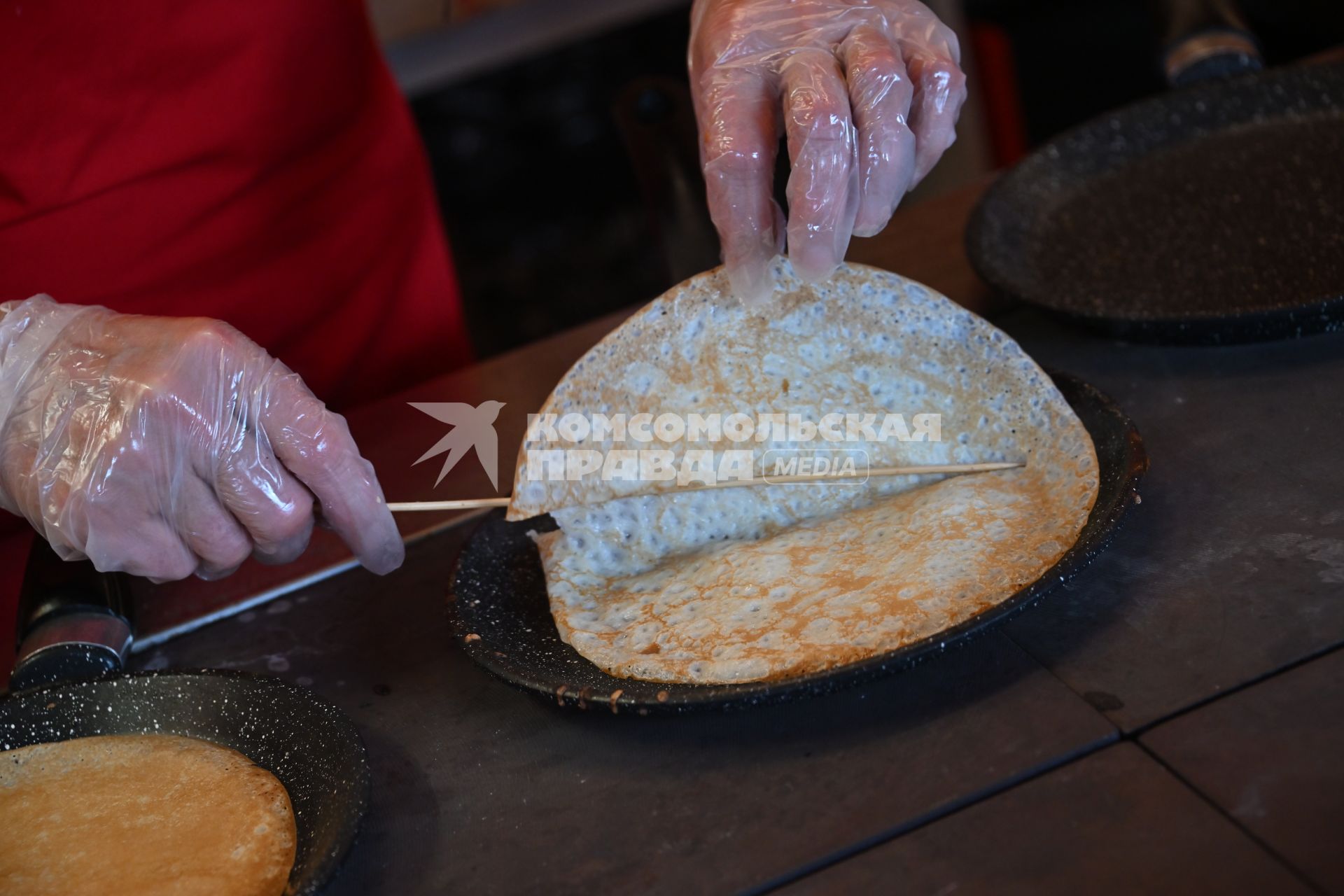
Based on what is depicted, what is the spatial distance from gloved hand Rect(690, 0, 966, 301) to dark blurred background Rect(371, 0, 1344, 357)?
2069mm

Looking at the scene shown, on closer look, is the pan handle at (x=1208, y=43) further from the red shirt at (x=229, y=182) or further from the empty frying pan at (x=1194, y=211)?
the red shirt at (x=229, y=182)

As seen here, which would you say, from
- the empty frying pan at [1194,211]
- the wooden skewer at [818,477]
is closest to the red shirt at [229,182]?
the wooden skewer at [818,477]

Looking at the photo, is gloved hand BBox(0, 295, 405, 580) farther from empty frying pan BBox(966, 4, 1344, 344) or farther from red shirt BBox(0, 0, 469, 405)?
empty frying pan BBox(966, 4, 1344, 344)

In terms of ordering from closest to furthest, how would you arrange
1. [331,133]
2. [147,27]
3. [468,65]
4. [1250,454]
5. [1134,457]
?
[1134,457] → [1250,454] → [147,27] → [331,133] → [468,65]

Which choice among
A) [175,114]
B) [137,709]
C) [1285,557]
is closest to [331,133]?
[175,114]

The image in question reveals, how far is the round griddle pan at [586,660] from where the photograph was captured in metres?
0.85

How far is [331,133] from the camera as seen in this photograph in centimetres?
172

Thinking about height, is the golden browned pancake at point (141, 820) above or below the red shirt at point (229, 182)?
below

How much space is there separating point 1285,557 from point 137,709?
3.30ft

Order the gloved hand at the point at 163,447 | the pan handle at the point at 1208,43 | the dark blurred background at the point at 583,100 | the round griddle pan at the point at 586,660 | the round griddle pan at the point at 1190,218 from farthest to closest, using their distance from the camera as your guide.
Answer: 1. the dark blurred background at the point at 583,100
2. the pan handle at the point at 1208,43
3. the round griddle pan at the point at 1190,218
4. the gloved hand at the point at 163,447
5. the round griddle pan at the point at 586,660

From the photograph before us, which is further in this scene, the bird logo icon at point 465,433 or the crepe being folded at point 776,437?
the bird logo icon at point 465,433

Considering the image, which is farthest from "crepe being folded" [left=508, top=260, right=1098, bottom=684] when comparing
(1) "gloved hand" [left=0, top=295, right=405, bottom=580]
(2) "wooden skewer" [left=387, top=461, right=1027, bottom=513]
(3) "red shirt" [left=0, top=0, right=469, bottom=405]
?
(3) "red shirt" [left=0, top=0, right=469, bottom=405]

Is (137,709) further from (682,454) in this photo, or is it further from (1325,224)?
(1325,224)

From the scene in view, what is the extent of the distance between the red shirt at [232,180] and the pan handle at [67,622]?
0.47 meters
